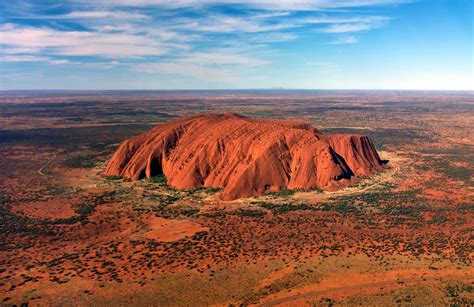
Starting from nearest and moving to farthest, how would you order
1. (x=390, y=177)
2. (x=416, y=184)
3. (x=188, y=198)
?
1. (x=188, y=198)
2. (x=416, y=184)
3. (x=390, y=177)

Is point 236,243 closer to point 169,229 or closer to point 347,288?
point 169,229

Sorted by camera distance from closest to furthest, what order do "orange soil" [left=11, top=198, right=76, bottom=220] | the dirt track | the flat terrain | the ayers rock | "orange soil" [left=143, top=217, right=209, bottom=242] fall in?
the dirt track
the flat terrain
"orange soil" [left=143, top=217, right=209, bottom=242]
"orange soil" [left=11, top=198, right=76, bottom=220]
the ayers rock

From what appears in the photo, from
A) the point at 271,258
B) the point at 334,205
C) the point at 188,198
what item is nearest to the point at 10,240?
the point at 188,198

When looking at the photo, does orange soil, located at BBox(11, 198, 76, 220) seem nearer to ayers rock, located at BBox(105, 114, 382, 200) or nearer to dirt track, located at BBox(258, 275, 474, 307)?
ayers rock, located at BBox(105, 114, 382, 200)

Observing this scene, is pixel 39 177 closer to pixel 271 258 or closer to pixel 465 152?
pixel 271 258

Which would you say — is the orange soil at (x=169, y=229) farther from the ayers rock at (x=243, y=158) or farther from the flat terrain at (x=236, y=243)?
the ayers rock at (x=243, y=158)

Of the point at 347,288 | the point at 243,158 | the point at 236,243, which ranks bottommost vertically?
the point at 347,288

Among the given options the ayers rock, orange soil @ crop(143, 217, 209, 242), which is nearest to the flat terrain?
orange soil @ crop(143, 217, 209, 242)

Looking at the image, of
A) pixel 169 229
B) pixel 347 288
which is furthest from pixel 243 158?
pixel 347 288
